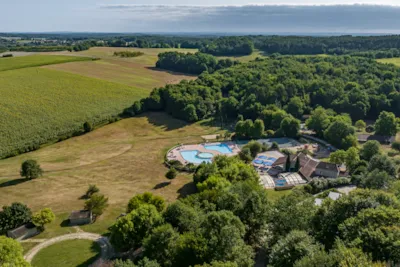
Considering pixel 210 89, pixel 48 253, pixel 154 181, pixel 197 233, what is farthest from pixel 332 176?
pixel 210 89

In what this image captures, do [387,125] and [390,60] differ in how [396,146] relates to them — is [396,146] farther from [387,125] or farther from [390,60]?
[390,60]

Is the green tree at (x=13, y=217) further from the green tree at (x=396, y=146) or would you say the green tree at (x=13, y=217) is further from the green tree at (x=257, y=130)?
the green tree at (x=396, y=146)

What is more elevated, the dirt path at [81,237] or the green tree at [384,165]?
the green tree at [384,165]

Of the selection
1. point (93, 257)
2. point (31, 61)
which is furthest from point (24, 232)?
point (31, 61)

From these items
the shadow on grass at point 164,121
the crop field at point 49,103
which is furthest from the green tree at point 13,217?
the shadow on grass at point 164,121

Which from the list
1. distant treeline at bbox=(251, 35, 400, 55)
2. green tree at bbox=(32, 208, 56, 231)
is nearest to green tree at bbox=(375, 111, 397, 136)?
green tree at bbox=(32, 208, 56, 231)

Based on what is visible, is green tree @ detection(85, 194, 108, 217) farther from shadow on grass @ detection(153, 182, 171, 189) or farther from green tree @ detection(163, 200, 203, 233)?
green tree @ detection(163, 200, 203, 233)

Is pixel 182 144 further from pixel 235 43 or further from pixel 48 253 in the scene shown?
pixel 235 43
